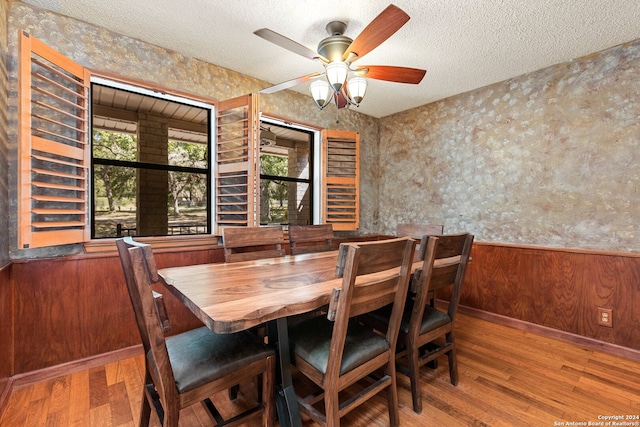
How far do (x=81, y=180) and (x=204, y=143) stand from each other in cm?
119

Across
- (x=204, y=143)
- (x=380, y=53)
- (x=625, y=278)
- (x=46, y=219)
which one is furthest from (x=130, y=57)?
(x=625, y=278)

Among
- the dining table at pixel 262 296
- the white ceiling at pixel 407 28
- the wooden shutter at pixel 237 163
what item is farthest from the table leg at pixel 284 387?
the white ceiling at pixel 407 28

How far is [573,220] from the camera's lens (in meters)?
2.62

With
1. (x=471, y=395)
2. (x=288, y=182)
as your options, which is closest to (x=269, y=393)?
(x=471, y=395)

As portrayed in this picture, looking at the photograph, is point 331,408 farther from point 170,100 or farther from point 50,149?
point 170,100

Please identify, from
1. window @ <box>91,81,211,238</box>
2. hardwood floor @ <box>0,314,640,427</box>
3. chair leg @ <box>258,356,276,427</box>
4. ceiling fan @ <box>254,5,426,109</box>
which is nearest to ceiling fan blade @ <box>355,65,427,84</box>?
ceiling fan @ <box>254,5,426,109</box>

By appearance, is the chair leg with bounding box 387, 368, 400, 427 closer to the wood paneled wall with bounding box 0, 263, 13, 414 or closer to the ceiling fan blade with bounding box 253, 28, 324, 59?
the ceiling fan blade with bounding box 253, 28, 324, 59

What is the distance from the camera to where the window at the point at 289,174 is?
3744 mm

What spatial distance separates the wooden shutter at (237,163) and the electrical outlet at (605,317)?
306 cm

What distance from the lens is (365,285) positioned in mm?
1252

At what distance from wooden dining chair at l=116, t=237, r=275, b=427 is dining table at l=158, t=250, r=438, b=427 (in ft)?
0.29

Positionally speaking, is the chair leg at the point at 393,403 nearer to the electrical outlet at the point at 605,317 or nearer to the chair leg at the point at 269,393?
the chair leg at the point at 269,393

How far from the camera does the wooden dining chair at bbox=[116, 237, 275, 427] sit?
3.37 feet

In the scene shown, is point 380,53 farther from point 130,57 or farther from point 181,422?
point 181,422
